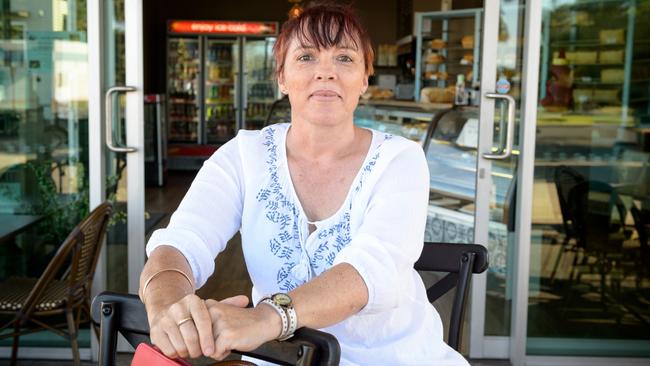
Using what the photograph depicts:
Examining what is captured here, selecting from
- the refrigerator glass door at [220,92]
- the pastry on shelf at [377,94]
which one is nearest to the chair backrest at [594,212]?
the pastry on shelf at [377,94]

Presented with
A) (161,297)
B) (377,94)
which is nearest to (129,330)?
(161,297)

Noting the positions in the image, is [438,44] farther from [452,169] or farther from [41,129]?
[41,129]

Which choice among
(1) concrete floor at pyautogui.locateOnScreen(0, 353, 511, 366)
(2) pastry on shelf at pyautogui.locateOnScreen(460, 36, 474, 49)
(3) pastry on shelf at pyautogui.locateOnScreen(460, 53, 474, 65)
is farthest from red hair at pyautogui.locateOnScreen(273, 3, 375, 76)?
(2) pastry on shelf at pyautogui.locateOnScreen(460, 36, 474, 49)

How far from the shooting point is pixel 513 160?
3.49 meters

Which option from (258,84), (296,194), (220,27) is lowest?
(296,194)

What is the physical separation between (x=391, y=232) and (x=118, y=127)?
7.91 ft

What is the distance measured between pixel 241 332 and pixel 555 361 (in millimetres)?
2887

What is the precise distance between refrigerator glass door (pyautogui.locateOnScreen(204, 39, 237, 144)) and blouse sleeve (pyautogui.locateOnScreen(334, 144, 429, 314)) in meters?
10.1

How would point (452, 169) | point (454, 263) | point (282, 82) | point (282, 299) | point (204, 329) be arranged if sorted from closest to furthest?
point (204, 329) < point (282, 299) < point (282, 82) < point (454, 263) < point (452, 169)

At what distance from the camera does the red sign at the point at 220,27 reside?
11.2 meters

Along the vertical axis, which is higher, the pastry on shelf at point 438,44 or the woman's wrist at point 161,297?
the pastry on shelf at point 438,44

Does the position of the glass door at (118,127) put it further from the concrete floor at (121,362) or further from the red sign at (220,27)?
the red sign at (220,27)

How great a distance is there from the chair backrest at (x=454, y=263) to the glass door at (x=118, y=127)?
196cm

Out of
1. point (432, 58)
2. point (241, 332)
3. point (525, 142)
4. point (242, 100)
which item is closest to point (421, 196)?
point (241, 332)
